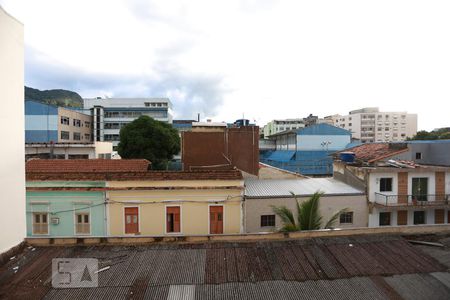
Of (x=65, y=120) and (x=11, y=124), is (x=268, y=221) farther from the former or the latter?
(x=65, y=120)

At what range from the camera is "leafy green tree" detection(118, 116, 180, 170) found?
110 ft

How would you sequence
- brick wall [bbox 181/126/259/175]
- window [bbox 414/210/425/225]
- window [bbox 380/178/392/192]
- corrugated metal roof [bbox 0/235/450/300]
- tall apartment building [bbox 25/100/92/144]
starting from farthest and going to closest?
1. tall apartment building [bbox 25/100/92/144]
2. brick wall [bbox 181/126/259/175]
3. window [bbox 414/210/425/225]
4. window [bbox 380/178/392/192]
5. corrugated metal roof [bbox 0/235/450/300]

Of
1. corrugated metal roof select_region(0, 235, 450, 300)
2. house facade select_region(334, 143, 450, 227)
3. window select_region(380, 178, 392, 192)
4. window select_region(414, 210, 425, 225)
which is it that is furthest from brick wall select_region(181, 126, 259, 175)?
corrugated metal roof select_region(0, 235, 450, 300)

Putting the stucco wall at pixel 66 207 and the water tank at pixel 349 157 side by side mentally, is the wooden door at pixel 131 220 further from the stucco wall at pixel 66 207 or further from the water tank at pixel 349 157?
the water tank at pixel 349 157

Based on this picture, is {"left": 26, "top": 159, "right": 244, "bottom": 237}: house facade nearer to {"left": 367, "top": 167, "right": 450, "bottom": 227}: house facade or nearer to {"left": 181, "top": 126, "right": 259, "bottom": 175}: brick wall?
{"left": 181, "top": 126, "right": 259, "bottom": 175}: brick wall

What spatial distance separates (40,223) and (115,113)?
4726 centimetres

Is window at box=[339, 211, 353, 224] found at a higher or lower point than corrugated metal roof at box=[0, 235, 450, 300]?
lower

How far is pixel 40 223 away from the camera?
1292cm

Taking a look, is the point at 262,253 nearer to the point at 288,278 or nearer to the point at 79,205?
the point at 288,278

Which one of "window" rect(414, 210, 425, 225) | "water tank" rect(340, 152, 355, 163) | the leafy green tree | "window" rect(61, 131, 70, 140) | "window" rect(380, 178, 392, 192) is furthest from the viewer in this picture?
"window" rect(61, 131, 70, 140)

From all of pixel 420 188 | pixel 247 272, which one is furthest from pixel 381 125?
pixel 247 272

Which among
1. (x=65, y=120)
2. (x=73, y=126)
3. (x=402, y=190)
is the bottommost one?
(x=402, y=190)

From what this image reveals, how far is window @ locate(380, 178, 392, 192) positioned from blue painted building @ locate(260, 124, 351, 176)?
20.9 metres

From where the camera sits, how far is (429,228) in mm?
8062
